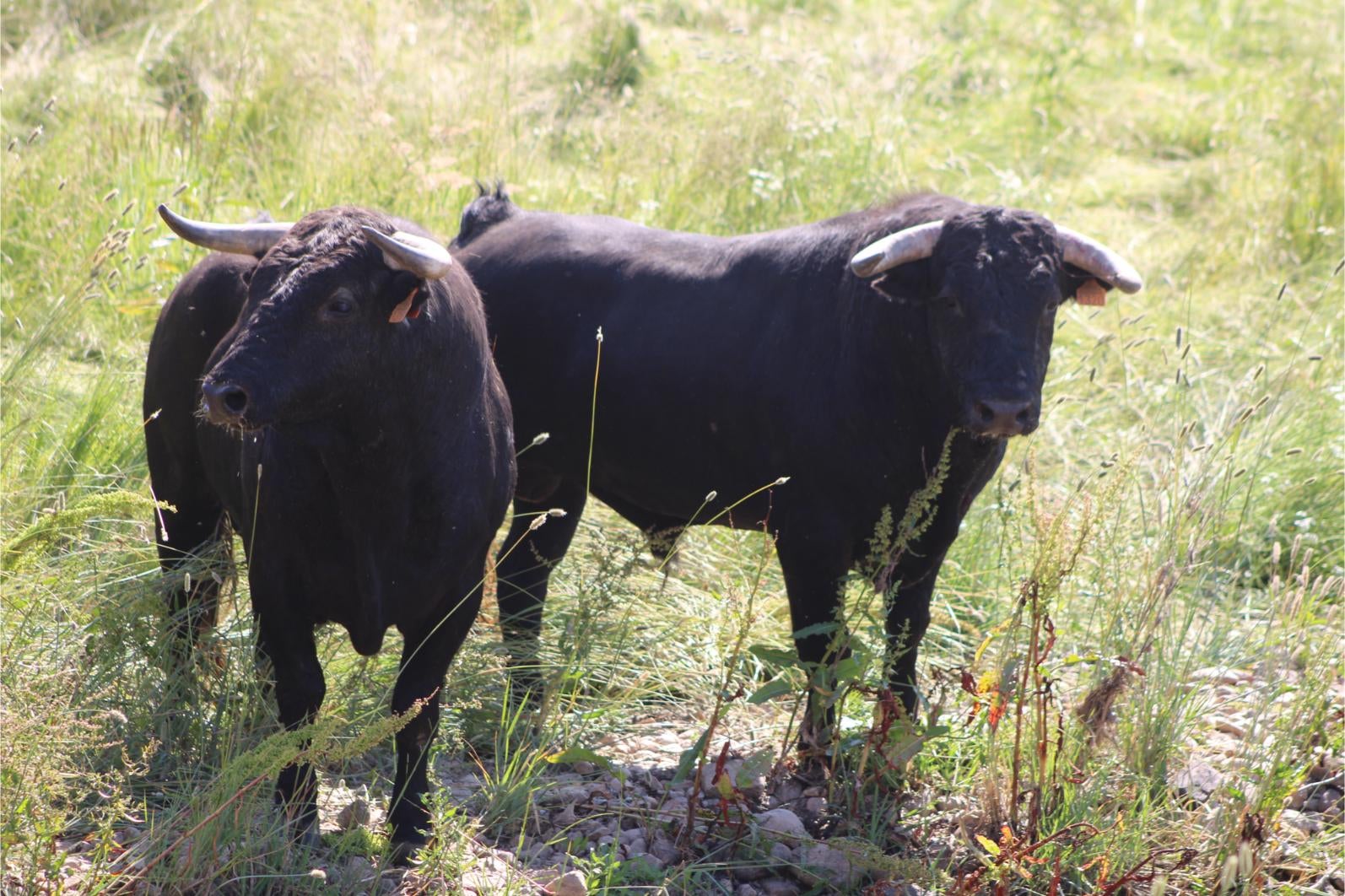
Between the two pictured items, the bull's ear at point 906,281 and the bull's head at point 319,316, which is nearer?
the bull's head at point 319,316

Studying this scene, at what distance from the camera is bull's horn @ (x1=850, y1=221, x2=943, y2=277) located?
15.2 ft

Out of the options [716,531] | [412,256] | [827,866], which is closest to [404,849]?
[827,866]

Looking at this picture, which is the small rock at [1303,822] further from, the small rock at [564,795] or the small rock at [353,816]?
the small rock at [353,816]

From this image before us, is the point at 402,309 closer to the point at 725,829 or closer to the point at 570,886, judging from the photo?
the point at 570,886

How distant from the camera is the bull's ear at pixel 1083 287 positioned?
4.89 metres

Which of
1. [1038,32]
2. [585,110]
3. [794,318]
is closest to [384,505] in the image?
[794,318]

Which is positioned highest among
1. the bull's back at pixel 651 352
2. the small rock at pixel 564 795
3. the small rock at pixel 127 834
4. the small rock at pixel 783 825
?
the bull's back at pixel 651 352

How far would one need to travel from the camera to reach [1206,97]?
41.5 ft

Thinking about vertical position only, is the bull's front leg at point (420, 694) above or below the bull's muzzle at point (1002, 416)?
below

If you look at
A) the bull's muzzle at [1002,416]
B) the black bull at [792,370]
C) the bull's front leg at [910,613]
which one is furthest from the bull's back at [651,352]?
the bull's muzzle at [1002,416]

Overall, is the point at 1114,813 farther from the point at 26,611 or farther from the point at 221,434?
the point at 26,611

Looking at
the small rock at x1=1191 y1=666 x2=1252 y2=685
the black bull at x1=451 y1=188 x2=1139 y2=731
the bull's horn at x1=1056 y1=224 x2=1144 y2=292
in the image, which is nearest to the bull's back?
the black bull at x1=451 y1=188 x2=1139 y2=731

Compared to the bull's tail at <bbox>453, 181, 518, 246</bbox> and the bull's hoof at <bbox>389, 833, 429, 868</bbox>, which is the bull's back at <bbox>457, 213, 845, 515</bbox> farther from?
the bull's hoof at <bbox>389, 833, 429, 868</bbox>

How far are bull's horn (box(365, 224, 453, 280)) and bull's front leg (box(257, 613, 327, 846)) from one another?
1.00 meters
